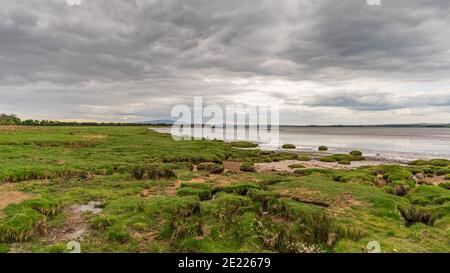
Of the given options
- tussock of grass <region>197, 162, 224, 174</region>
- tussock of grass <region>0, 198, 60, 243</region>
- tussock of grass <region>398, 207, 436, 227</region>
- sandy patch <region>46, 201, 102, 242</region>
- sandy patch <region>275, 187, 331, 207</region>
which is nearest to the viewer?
tussock of grass <region>0, 198, 60, 243</region>

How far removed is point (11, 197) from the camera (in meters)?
20.7

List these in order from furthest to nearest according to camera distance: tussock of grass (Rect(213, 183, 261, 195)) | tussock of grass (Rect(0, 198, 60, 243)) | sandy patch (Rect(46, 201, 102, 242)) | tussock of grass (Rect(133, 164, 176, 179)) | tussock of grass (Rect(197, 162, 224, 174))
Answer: tussock of grass (Rect(197, 162, 224, 174)), tussock of grass (Rect(133, 164, 176, 179)), tussock of grass (Rect(213, 183, 261, 195)), sandy patch (Rect(46, 201, 102, 242)), tussock of grass (Rect(0, 198, 60, 243))

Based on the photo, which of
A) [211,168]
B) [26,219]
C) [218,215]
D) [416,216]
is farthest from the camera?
[211,168]

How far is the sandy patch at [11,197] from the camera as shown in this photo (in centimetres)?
1898

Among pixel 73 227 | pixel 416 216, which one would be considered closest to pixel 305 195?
pixel 416 216

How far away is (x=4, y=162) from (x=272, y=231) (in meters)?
32.6

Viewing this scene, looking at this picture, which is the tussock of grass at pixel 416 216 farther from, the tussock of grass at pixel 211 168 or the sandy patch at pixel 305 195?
the tussock of grass at pixel 211 168

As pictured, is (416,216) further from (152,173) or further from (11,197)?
(11,197)

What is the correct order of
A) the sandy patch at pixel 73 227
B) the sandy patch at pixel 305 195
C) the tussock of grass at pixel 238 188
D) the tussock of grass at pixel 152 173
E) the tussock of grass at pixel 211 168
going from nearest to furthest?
the sandy patch at pixel 73 227 < the sandy patch at pixel 305 195 < the tussock of grass at pixel 238 188 < the tussock of grass at pixel 152 173 < the tussock of grass at pixel 211 168

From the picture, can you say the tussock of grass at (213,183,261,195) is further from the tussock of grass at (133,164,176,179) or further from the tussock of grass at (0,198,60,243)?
the tussock of grass at (0,198,60,243)

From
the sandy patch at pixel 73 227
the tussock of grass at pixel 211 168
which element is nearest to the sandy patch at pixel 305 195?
the sandy patch at pixel 73 227

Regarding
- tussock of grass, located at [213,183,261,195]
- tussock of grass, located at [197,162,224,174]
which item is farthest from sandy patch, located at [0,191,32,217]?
tussock of grass, located at [197,162,224,174]

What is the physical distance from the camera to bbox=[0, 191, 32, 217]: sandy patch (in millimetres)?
18984
